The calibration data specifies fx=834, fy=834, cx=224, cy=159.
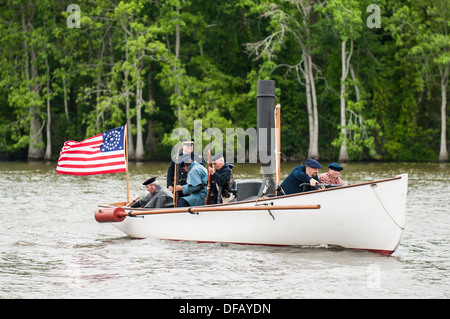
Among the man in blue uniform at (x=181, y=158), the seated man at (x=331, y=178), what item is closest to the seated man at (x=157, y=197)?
the man in blue uniform at (x=181, y=158)

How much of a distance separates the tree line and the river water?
93.4 ft

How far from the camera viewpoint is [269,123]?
51.5 feet

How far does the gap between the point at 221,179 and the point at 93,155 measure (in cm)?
288

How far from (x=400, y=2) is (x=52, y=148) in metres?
24.7

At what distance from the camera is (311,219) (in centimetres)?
1472

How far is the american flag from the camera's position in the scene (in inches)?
671

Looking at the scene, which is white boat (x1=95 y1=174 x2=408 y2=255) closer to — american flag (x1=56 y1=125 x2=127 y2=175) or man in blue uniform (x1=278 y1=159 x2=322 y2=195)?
man in blue uniform (x1=278 y1=159 x2=322 y2=195)

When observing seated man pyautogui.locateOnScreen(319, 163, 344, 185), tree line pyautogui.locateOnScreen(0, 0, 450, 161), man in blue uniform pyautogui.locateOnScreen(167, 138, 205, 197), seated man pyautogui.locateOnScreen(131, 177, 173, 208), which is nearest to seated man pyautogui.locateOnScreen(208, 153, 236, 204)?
man in blue uniform pyautogui.locateOnScreen(167, 138, 205, 197)

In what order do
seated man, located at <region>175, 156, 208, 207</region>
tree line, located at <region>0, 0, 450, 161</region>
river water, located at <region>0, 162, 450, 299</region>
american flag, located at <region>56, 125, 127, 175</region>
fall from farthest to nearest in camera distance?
tree line, located at <region>0, 0, 450, 161</region> → american flag, located at <region>56, 125, 127, 175</region> → seated man, located at <region>175, 156, 208, 207</region> → river water, located at <region>0, 162, 450, 299</region>

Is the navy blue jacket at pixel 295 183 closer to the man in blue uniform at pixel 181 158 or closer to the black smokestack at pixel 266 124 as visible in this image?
the black smokestack at pixel 266 124

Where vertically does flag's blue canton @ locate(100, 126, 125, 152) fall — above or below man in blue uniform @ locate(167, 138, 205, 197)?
above

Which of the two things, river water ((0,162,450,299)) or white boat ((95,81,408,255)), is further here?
white boat ((95,81,408,255))

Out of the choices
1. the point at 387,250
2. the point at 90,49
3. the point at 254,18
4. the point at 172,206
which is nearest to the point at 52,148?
the point at 90,49

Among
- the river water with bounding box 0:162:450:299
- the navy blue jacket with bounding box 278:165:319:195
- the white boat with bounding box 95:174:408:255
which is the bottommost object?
the river water with bounding box 0:162:450:299
